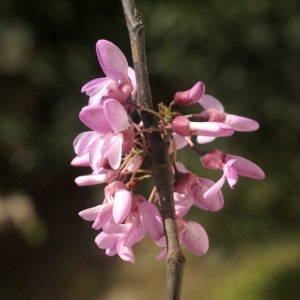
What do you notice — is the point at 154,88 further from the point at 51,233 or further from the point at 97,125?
the point at 97,125

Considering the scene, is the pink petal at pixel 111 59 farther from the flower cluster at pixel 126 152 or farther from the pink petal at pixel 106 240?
the pink petal at pixel 106 240

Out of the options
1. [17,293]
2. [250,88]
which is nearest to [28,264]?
[17,293]

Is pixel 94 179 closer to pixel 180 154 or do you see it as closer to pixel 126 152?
pixel 126 152

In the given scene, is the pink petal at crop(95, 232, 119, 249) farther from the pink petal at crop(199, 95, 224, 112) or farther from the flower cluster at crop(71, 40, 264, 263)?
the pink petal at crop(199, 95, 224, 112)

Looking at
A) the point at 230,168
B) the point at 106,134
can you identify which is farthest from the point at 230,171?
the point at 106,134

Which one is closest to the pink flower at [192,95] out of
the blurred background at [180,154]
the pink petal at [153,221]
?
the pink petal at [153,221]

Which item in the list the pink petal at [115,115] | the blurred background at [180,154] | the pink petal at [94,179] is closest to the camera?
the pink petal at [115,115]

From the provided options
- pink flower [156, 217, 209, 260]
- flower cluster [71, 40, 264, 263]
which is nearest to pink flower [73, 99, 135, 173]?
flower cluster [71, 40, 264, 263]
